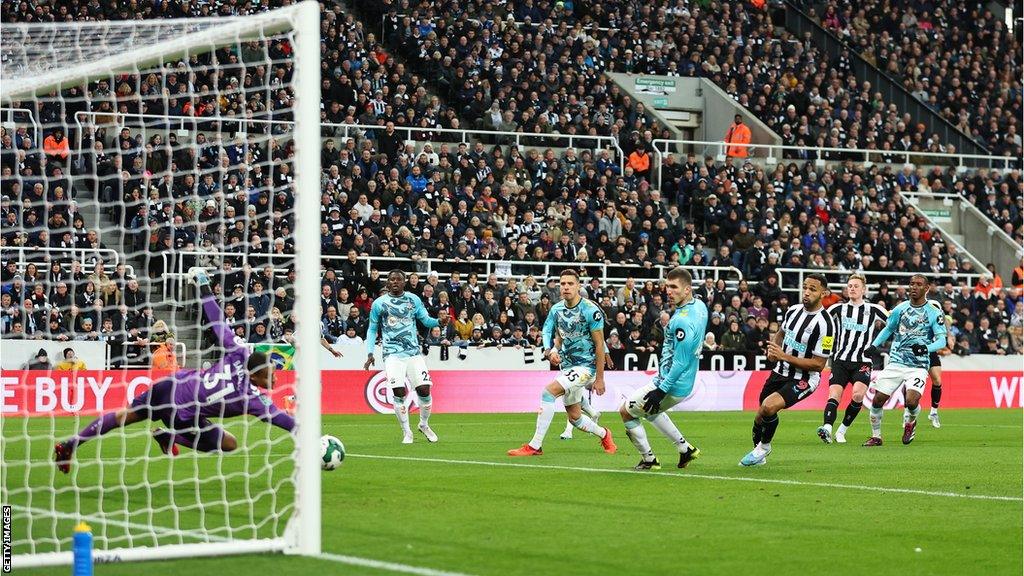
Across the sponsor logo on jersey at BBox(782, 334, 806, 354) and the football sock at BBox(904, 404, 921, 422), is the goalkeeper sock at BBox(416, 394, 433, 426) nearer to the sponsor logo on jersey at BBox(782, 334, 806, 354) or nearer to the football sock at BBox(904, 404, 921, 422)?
the sponsor logo on jersey at BBox(782, 334, 806, 354)

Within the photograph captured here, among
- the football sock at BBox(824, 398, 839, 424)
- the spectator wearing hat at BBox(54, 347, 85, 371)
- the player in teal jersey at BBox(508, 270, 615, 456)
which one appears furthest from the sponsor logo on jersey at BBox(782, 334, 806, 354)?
the spectator wearing hat at BBox(54, 347, 85, 371)

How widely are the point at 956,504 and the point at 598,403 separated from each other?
15.5 metres

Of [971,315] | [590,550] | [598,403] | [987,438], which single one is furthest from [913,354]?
[971,315]

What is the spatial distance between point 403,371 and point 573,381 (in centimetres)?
286

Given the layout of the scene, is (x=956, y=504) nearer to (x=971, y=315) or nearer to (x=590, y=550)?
(x=590, y=550)

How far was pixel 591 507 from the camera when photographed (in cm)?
1102

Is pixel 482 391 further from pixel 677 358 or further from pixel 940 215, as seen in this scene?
pixel 940 215

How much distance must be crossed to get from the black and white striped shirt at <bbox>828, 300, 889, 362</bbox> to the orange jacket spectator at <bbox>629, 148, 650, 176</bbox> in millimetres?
15809

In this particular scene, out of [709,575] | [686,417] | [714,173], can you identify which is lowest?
[686,417]

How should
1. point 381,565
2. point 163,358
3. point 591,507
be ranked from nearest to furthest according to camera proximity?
point 381,565, point 591,507, point 163,358

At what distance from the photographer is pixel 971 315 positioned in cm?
3319

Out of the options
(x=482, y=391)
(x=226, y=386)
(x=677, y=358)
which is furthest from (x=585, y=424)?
(x=482, y=391)

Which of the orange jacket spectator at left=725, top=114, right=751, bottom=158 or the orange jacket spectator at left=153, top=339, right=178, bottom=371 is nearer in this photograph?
the orange jacket spectator at left=153, top=339, right=178, bottom=371

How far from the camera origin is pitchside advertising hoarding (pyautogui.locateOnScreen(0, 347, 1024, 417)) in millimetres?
22266
